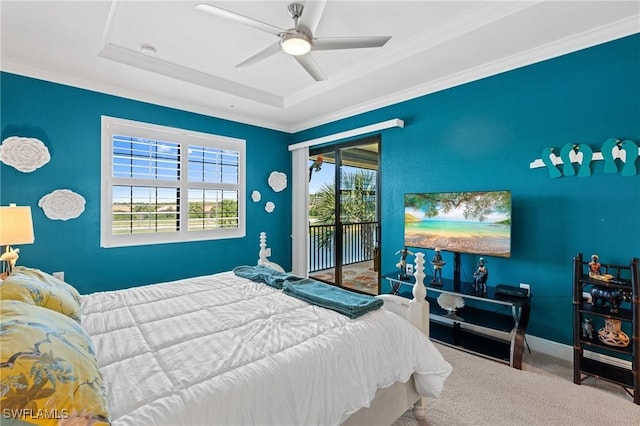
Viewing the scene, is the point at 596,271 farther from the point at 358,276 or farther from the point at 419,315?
the point at 358,276

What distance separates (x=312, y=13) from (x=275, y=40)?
3.24 feet

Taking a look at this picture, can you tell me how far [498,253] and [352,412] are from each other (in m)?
2.07

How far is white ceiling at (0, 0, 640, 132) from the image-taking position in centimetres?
226

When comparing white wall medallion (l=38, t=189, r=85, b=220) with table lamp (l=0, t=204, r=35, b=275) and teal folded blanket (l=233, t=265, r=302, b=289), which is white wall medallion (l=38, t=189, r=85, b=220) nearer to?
table lamp (l=0, t=204, r=35, b=275)

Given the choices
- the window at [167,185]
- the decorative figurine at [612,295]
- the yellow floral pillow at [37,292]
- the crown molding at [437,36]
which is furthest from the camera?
the window at [167,185]

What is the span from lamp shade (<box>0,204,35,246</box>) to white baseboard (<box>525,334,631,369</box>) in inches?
174

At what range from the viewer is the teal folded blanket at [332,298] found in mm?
1749

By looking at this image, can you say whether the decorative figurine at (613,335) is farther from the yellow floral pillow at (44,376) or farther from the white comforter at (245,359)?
the yellow floral pillow at (44,376)

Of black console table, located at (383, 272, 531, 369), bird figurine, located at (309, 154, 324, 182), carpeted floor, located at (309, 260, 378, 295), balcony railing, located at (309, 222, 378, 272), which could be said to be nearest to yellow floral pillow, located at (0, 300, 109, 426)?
black console table, located at (383, 272, 531, 369)

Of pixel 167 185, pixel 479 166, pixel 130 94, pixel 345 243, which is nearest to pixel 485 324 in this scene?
pixel 479 166

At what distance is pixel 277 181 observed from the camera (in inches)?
199

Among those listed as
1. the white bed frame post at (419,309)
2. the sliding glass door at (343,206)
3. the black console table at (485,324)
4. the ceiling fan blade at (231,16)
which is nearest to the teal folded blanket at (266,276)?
the white bed frame post at (419,309)

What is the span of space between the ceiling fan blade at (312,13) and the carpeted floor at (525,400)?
8.57 ft

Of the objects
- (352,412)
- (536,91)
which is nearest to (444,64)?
(536,91)
